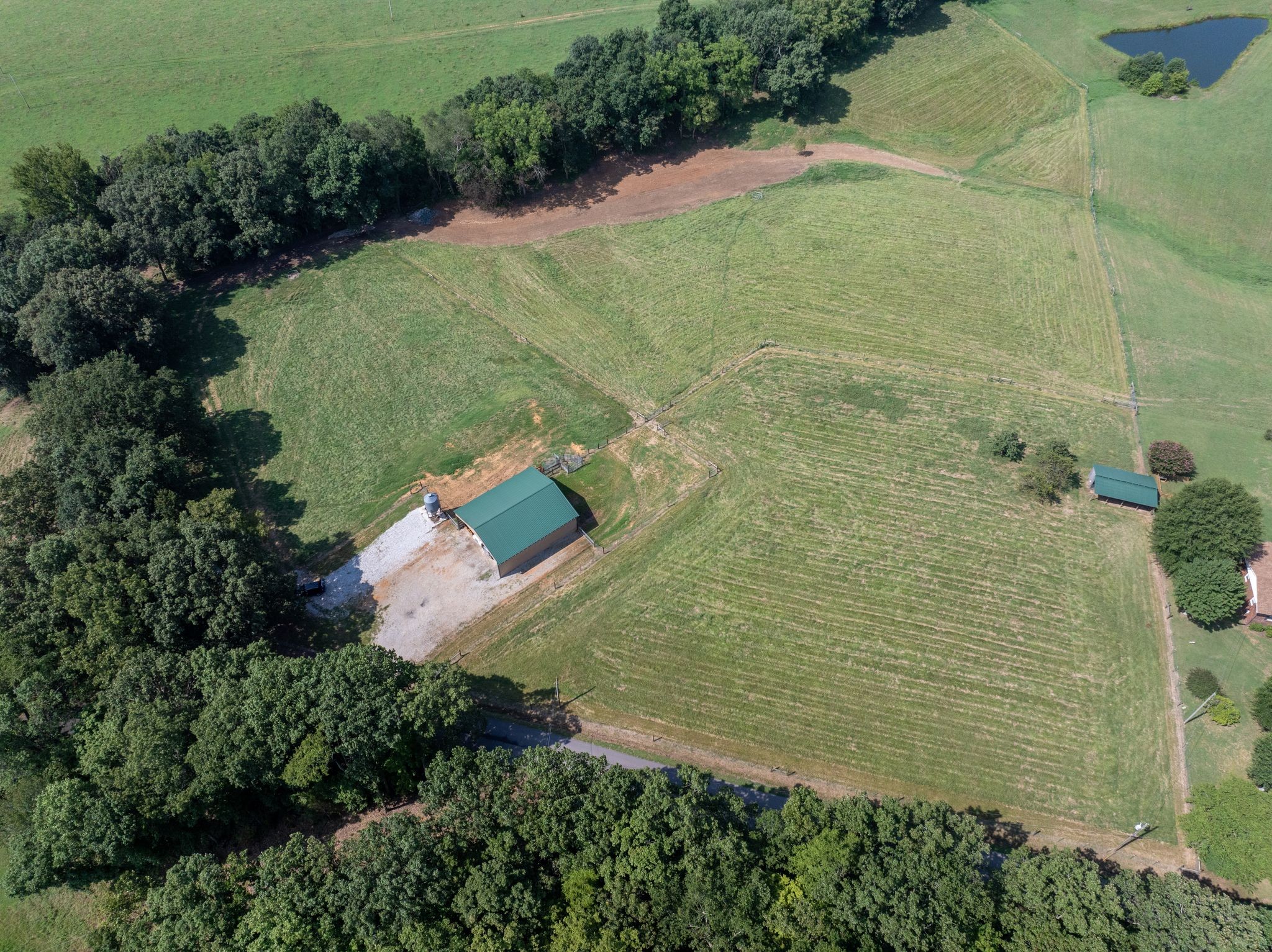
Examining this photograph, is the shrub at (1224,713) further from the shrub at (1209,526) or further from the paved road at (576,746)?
the paved road at (576,746)

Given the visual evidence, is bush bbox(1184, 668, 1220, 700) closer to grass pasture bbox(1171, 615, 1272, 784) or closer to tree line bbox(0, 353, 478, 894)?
grass pasture bbox(1171, 615, 1272, 784)

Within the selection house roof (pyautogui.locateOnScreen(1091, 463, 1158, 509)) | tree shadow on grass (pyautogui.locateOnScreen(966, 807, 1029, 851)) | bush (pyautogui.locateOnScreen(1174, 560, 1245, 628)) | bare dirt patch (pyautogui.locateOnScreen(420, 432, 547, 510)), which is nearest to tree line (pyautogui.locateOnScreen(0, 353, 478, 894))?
bare dirt patch (pyautogui.locateOnScreen(420, 432, 547, 510))

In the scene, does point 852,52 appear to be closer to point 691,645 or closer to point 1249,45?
point 1249,45

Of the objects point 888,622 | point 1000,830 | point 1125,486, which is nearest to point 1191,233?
point 1125,486

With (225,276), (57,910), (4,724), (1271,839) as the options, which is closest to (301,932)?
(57,910)

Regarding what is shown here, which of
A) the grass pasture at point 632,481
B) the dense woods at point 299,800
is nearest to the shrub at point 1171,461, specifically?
the dense woods at point 299,800

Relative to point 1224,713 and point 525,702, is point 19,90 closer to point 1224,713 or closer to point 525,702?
point 525,702
